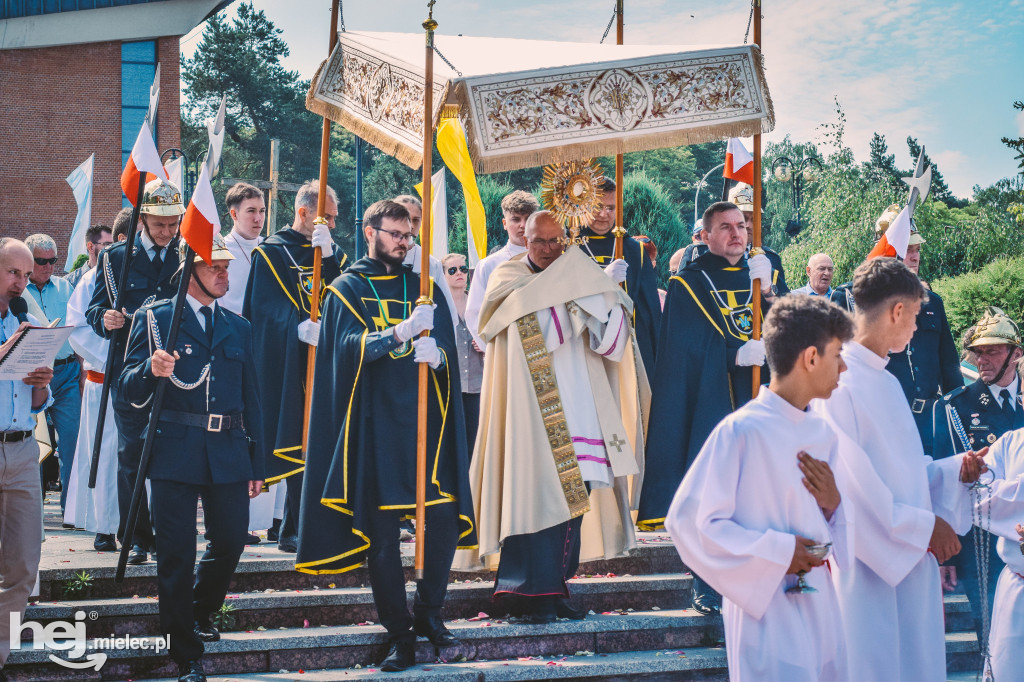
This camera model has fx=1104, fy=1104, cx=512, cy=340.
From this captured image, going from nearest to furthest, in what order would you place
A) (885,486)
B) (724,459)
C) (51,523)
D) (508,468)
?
(724,459) → (885,486) → (508,468) → (51,523)

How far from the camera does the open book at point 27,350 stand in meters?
5.54

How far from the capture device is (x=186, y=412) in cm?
573

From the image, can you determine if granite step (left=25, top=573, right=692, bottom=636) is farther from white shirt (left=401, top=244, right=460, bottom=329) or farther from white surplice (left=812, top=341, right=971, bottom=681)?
white surplice (left=812, top=341, right=971, bottom=681)

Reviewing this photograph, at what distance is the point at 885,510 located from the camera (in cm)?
429

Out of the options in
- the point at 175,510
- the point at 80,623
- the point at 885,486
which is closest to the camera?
the point at 885,486

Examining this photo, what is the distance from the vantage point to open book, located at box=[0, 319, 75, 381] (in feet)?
18.2

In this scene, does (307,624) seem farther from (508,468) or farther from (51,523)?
(51,523)

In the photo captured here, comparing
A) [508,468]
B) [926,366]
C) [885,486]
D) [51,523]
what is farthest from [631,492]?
[51,523]

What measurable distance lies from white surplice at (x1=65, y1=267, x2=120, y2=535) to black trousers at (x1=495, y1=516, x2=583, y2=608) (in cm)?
271

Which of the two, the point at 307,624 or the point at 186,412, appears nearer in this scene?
the point at 186,412

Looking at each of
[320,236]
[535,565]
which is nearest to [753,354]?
[535,565]

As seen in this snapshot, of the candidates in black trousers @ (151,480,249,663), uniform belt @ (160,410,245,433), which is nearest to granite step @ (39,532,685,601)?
black trousers @ (151,480,249,663)

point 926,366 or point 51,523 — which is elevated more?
point 926,366

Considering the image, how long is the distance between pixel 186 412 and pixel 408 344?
49.0 inches
